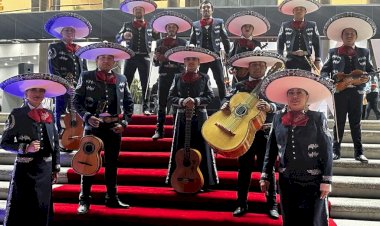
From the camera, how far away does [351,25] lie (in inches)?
213

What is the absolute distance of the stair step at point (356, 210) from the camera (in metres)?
4.63

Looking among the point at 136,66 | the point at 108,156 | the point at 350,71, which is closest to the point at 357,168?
the point at 350,71

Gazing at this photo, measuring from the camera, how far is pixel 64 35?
20.5ft

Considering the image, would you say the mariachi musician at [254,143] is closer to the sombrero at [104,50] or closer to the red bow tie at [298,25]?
the sombrero at [104,50]

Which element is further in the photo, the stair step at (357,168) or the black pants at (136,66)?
the black pants at (136,66)

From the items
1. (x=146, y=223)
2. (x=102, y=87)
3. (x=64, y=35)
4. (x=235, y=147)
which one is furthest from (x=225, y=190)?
(x=64, y=35)

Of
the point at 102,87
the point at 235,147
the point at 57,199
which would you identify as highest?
the point at 102,87

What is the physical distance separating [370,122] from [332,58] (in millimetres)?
2019

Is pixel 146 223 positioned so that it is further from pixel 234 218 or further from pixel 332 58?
pixel 332 58

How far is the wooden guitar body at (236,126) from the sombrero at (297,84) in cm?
45

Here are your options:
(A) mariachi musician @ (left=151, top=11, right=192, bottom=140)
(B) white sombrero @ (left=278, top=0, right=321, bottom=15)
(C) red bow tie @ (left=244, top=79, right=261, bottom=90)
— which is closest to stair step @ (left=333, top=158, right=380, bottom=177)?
(C) red bow tie @ (left=244, top=79, right=261, bottom=90)

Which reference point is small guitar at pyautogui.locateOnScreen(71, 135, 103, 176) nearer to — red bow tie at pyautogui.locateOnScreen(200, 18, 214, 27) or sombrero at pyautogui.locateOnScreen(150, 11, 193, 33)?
sombrero at pyautogui.locateOnScreen(150, 11, 193, 33)

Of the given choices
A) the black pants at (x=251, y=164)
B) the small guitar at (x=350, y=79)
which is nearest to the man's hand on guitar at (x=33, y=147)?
the black pants at (x=251, y=164)

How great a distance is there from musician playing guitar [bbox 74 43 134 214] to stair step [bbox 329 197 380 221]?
87.9 inches
